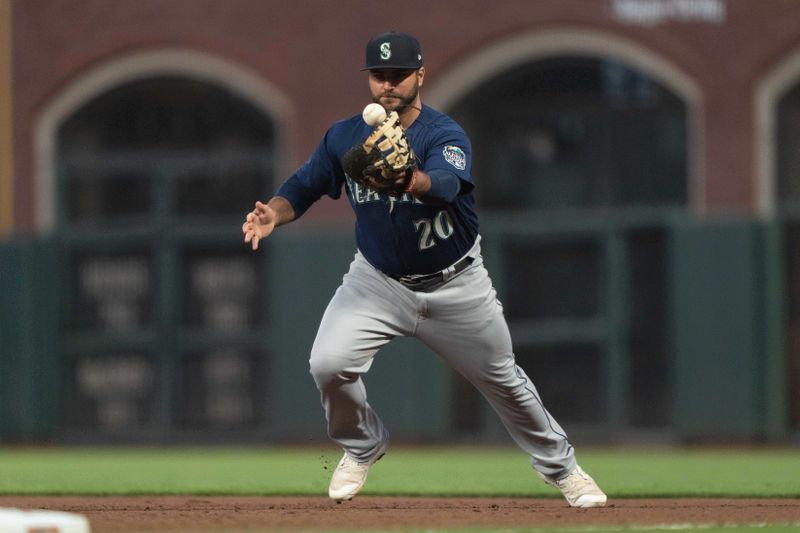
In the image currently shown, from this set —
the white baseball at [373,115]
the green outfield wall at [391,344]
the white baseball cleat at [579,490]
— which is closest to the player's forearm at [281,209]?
the white baseball at [373,115]

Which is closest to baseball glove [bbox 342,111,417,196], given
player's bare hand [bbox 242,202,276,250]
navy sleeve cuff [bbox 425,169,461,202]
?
navy sleeve cuff [bbox 425,169,461,202]

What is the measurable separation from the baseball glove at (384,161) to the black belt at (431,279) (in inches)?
26.7

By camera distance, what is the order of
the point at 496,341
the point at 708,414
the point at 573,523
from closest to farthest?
the point at 573,523
the point at 496,341
the point at 708,414

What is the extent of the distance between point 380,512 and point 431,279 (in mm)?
1073

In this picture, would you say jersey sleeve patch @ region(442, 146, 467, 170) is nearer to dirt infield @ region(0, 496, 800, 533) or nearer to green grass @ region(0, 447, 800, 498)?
dirt infield @ region(0, 496, 800, 533)

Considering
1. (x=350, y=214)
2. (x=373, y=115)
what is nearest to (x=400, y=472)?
(x=373, y=115)

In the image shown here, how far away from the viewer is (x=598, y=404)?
14391 mm

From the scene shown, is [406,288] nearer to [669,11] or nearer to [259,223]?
[259,223]

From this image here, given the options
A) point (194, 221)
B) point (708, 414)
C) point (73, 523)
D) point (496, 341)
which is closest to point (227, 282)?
point (194, 221)

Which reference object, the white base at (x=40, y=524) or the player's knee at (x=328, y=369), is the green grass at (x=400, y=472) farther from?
the white base at (x=40, y=524)

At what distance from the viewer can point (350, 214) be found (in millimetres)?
15664

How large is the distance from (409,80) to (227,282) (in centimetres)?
859

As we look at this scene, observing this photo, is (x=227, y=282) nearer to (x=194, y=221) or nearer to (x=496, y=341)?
(x=194, y=221)

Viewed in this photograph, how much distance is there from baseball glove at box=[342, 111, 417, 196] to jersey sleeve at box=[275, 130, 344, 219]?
733mm
